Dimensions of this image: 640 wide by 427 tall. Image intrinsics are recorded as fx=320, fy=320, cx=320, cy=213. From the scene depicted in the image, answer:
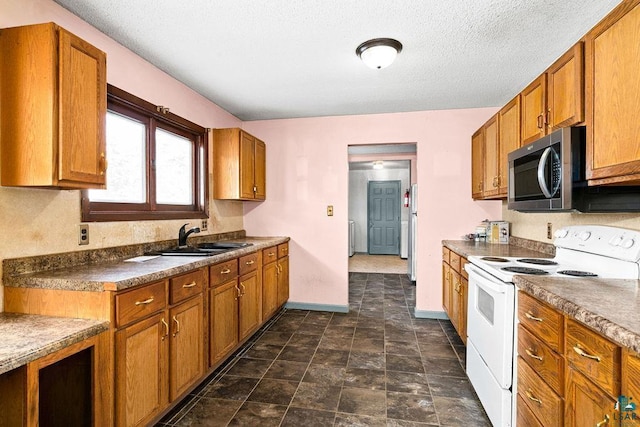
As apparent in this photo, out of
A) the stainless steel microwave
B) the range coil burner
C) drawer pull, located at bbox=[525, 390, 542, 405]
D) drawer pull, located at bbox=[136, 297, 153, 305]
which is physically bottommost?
drawer pull, located at bbox=[525, 390, 542, 405]

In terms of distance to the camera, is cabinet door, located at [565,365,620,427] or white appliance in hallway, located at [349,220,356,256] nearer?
cabinet door, located at [565,365,620,427]

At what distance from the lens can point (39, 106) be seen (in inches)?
57.2

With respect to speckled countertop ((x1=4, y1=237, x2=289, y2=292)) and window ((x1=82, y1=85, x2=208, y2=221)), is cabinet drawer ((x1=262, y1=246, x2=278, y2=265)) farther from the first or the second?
speckled countertop ((x1=4, y1=237, x2=289, y2=292))

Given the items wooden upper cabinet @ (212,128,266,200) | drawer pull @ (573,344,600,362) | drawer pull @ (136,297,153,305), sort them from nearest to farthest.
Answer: drawer pull @ (573,344,600,362) → drawer pull @ (136,297,153,305) → wooden upper cabinet @ (212,128,266,200)

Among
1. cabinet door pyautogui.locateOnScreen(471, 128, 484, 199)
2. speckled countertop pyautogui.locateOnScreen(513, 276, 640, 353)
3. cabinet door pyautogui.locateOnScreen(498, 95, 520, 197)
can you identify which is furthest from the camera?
cabinet door pyautogui.locateOnScreen(471, 128, 484, 199)

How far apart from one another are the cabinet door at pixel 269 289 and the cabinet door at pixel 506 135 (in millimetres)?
2299

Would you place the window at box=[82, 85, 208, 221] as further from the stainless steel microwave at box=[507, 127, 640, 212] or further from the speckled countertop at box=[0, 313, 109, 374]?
the stainless steel microwave at box=[507, 127, 640, 212]

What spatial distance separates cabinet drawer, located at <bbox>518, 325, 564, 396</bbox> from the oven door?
0.29ft

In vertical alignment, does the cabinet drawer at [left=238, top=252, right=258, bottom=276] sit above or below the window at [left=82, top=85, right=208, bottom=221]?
below

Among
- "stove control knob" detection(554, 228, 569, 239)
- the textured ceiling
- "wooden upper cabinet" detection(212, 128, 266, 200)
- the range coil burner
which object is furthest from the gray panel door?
the range coil burner

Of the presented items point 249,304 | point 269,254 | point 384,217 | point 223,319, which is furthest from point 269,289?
point 384,217

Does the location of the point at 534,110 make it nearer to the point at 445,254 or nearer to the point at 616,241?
the point at 616,241

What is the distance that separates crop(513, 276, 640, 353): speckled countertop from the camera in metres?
0.89

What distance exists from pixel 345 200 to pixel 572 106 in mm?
2460
